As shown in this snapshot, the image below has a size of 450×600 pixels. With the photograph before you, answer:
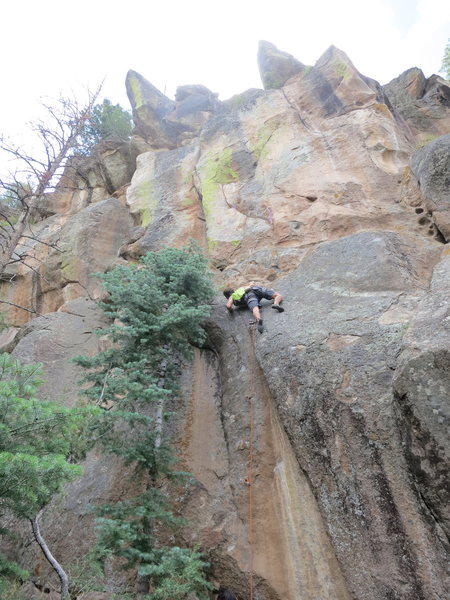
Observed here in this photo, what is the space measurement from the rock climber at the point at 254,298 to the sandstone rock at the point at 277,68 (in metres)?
12.2

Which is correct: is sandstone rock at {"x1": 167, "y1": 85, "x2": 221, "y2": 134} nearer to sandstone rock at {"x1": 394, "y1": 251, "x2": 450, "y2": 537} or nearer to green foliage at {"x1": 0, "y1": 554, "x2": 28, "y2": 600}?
sandstone rock at {"x1": 394, "y1": 251, "x2": 450, "y2": 537}

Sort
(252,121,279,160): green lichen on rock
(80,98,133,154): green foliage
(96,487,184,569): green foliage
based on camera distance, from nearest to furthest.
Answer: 1. (96,487,184,569): green foliage
2. (252,121,279,160): green lichen on rock
3. (80,98,133,154): green foliage

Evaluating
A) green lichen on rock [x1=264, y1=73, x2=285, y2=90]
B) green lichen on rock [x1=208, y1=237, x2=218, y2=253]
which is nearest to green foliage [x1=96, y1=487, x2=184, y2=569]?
green lichen on rock [x1=208, y1=237, x2=218, y2=253]

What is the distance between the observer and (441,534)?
5059 millimetres

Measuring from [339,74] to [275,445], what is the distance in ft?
43.4

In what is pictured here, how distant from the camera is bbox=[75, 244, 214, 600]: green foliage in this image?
5.81 meters

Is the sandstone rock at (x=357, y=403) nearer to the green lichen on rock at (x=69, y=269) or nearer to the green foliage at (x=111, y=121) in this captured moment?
the green lichen on rock at (x=69, y=269)

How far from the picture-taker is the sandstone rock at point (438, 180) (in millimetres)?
9406

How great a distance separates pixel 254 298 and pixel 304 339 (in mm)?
1931

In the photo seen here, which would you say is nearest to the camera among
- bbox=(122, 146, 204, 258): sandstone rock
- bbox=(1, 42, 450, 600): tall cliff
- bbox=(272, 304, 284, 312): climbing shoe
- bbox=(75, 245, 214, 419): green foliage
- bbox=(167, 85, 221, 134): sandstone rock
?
bbox=(1, 42, 450, 600): tall cliff

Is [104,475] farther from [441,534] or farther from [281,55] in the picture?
[281,55]

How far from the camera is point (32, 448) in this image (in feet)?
16.1

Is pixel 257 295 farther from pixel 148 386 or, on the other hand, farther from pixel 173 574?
pixel 173 574

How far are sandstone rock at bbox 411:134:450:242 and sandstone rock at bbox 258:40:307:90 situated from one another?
32.1 ft
